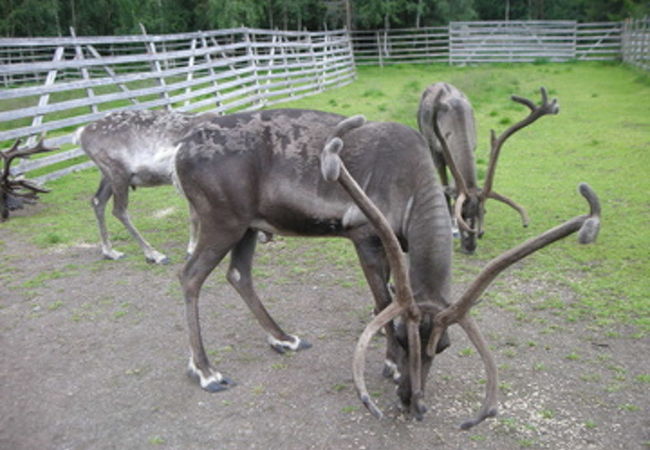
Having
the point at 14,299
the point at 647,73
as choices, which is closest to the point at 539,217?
the point at 14,299

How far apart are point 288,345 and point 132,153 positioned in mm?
3270

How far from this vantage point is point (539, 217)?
7395mm

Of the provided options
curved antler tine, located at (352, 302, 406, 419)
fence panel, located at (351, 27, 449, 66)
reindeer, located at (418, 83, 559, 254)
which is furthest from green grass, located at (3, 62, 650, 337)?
fence panel, located at (351, 27, 449, 66)

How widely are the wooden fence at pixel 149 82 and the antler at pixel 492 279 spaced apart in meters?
8.65

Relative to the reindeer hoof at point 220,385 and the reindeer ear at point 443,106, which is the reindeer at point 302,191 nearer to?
the reindeer hoof at point 220,385

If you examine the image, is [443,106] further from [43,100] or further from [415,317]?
[43,100]

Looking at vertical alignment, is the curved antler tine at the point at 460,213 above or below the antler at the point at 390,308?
below

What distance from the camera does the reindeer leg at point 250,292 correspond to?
467 centimetres

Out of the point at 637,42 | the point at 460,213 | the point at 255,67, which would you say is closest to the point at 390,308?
the point at 460,213

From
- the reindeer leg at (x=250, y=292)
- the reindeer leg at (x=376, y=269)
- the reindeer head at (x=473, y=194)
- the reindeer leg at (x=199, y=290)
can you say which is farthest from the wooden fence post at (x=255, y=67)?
the reindeer leg at (x=376, y=269)

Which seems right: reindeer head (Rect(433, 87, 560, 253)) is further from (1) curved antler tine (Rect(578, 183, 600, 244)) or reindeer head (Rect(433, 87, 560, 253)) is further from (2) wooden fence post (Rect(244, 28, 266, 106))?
(2) wooden fence post (Rect(244, 28, 266, 106))

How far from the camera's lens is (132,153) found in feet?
21.8

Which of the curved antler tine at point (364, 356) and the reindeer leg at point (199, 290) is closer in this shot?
the curved antler tine at point (364, 356)

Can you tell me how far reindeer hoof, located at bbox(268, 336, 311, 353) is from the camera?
4648 mm
